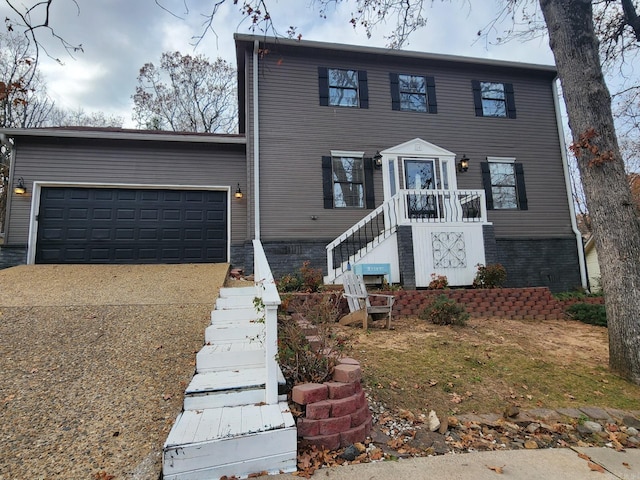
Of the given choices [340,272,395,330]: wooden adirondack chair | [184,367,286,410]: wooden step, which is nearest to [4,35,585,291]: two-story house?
[340,272,395,330]: wooden adirondack chair

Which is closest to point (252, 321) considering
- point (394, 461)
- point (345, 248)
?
point (394, 461)

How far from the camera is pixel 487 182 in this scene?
32.3 ft

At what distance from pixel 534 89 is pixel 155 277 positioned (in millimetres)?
11887

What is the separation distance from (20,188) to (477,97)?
1223 centimetres

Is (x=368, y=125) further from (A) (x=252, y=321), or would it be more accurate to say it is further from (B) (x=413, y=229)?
(A) (x=252, y=321)

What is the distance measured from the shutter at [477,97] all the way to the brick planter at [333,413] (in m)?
9.99

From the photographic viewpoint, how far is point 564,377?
12.8ft

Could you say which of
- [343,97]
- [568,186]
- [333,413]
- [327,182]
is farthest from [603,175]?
[568,186]

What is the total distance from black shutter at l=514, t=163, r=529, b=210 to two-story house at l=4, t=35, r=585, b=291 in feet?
0.13

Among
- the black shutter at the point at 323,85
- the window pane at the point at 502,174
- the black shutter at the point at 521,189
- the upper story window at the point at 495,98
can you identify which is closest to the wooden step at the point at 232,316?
the black shutter at the point at 323,85

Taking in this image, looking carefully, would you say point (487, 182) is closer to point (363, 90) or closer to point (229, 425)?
point (363, 90)

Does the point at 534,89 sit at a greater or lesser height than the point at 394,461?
greater

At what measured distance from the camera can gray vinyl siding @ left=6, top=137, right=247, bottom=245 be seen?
8375 mm

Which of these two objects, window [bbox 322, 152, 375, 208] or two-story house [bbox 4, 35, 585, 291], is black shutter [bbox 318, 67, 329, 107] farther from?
window [bbox 322, 152, 375, 208]
